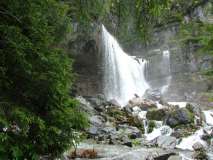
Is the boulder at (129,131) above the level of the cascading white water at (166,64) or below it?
below

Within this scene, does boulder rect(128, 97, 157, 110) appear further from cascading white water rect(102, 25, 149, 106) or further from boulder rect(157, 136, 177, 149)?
boulder rect(157, 136, 177, 149)

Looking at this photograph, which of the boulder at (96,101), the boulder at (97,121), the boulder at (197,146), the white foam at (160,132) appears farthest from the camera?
the boulder at (96,101)

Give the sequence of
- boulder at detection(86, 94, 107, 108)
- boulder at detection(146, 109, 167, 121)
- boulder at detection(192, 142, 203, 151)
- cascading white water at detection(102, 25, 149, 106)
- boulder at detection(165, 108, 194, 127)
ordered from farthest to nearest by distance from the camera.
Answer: cascading white water at detection(102, 25, 149, 106), boulder at detection(86, 94, 107, 108), boulder at detection(146, 109, 167, 121), boulder at detection(165, 108, 194, 127), boulder at detection(192, 142, 203, 151)

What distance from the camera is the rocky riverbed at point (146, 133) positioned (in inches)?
384

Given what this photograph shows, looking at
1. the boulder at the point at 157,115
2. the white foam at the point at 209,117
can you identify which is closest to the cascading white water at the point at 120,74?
the boulder at the point at 157,115

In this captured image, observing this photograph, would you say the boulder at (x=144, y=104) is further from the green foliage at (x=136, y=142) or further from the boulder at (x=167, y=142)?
the green foliage at (x=136, y=142)

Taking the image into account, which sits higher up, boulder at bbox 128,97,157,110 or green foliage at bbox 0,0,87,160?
green foliage at bbox 0,0,87,160

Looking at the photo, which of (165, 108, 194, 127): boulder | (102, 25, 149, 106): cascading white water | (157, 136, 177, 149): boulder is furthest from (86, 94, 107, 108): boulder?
(157, 136, 177, 149): boulder

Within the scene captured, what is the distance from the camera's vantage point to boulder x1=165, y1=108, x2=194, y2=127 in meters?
16.6

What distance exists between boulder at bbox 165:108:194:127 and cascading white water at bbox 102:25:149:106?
401 inches

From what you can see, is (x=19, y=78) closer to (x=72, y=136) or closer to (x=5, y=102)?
(x=5, y=102)

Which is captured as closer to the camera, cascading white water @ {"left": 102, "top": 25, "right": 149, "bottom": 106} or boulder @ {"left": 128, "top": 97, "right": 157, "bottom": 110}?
boulder @ {"left": 128, "top": 97, "right": 157, "bottom": 110}

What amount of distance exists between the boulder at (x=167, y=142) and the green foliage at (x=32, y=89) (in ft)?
27.4

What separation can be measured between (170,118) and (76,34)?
422 inches
